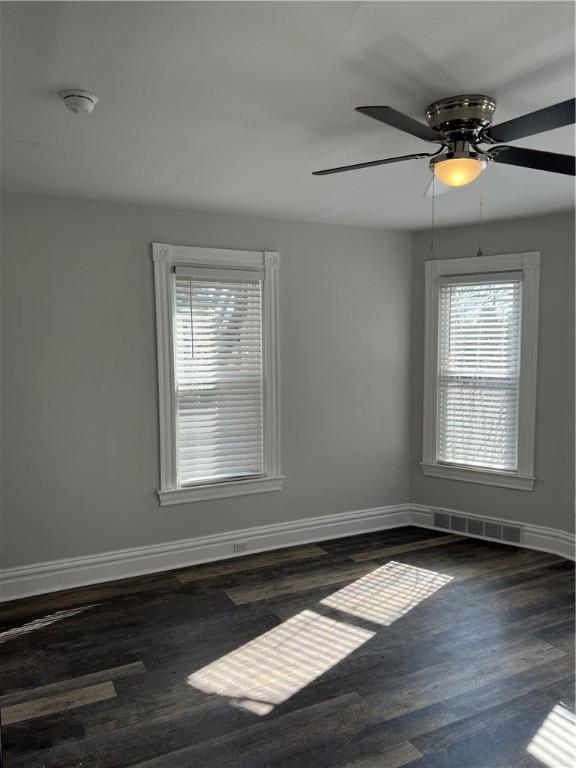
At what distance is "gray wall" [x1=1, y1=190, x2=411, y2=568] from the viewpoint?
143 inches

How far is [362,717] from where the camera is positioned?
250 centimetres

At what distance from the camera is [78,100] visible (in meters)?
2.15

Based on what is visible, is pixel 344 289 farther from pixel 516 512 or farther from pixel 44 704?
pixel 44 704

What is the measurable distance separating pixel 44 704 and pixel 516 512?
11.7 ft

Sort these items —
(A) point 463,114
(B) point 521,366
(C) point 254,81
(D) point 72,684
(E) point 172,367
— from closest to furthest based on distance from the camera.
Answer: (C) point 254,81 → (A) point 463,114 → (D) point 72,684 → (E) point 172,367 → (B) point 521,366

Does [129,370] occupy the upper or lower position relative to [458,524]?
upper

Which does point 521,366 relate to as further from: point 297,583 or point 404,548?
point 297,583

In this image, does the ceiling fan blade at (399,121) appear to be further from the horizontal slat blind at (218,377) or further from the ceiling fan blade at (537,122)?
the horizontal slat blind at (218,377)

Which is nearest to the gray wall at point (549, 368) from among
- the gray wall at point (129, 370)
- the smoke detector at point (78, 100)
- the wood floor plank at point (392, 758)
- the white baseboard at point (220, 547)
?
the white baseboard at point (220, 547)

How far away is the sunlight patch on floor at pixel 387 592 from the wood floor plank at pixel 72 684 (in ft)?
4.06

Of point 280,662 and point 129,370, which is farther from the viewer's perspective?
point 129,370

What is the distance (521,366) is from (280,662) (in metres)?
2.87

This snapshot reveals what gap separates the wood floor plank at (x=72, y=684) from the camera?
2.67 m

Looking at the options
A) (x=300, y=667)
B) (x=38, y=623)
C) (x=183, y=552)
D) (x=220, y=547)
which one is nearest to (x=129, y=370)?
(x=183, y=552)
